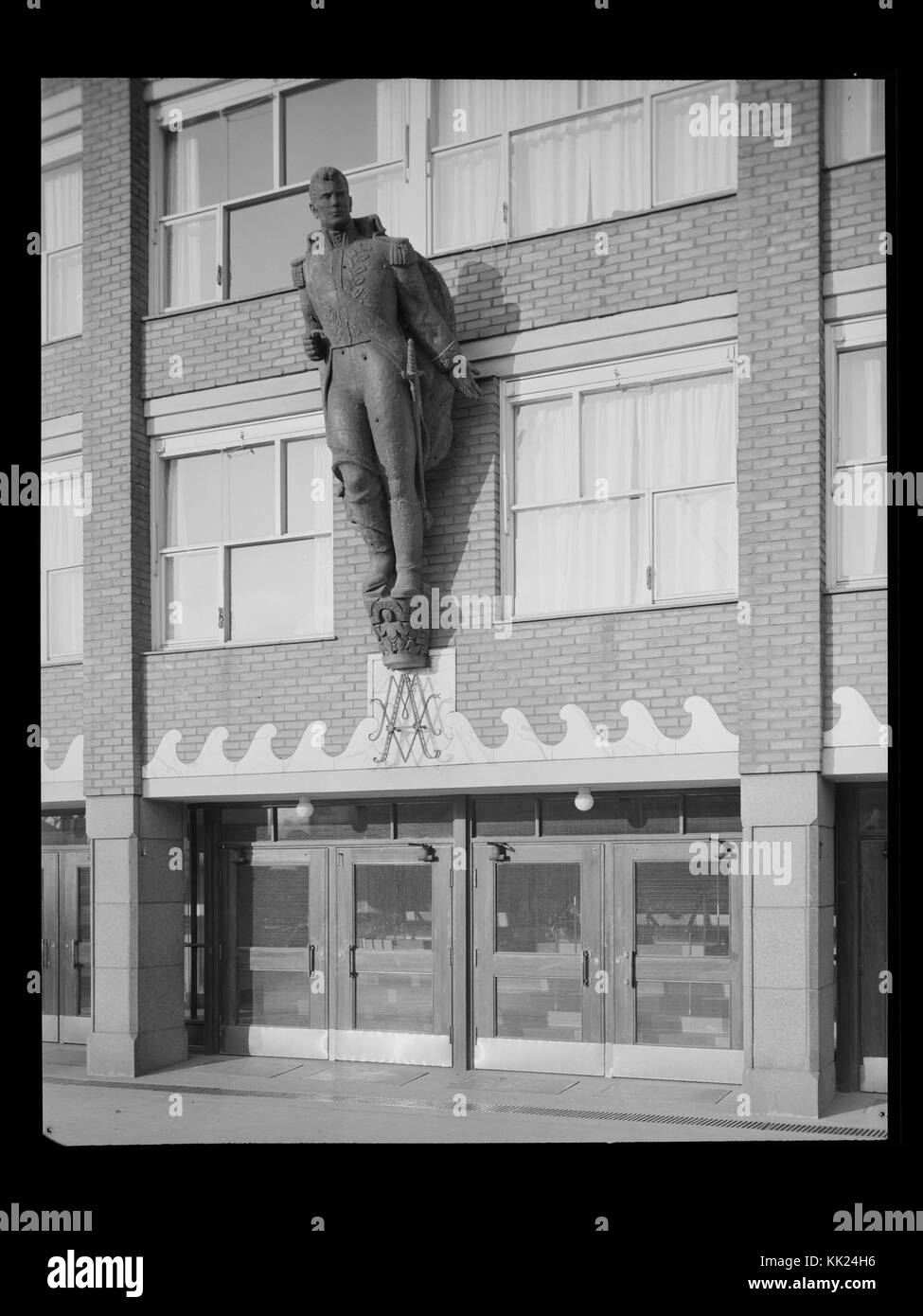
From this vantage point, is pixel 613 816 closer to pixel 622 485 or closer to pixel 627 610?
pixel 627 610

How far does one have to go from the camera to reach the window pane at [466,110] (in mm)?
11055

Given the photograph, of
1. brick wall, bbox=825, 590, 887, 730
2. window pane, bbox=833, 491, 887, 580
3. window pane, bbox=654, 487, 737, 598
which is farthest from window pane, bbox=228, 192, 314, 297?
brick wall, bbox=825, 590, 887, 730

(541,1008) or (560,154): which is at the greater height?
(560,154)

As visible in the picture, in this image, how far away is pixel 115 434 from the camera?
481 inches

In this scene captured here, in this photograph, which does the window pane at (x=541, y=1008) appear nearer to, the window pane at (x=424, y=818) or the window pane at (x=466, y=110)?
the window pane at (x=424, y=818)

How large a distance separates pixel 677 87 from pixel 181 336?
443 centimetres

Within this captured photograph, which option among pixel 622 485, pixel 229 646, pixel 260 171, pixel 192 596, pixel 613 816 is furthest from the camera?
pixel 192 596

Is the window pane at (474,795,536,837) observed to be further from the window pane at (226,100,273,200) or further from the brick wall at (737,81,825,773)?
the window pane at (226,100,273,200)

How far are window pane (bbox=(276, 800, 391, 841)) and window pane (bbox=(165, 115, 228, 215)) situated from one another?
5.15 m

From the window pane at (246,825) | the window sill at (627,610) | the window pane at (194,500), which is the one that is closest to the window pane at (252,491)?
the window pane at (194,500)

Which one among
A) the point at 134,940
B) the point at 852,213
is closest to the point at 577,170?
the point at 852,213

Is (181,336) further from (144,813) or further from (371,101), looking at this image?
(144,813)

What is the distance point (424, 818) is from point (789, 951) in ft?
10.8

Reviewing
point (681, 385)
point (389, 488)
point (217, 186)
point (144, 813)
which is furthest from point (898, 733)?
point (217, 186)
